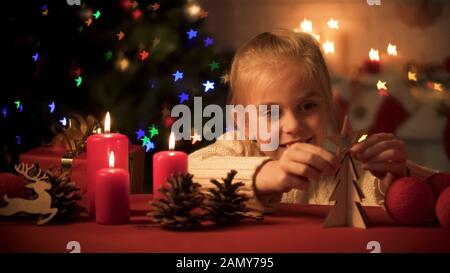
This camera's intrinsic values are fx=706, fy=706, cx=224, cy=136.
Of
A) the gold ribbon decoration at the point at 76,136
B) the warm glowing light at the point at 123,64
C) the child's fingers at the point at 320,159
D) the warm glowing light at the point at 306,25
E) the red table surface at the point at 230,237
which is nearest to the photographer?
the red table surface at the point at 230,237

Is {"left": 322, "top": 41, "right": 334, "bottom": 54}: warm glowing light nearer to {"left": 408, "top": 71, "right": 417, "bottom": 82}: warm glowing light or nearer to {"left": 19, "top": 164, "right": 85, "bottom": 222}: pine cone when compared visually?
{"left": 408, "top": 71, "right": 417, "bottom": 82}: warm glowing light

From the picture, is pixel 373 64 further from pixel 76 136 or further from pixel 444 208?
pixel 444 208

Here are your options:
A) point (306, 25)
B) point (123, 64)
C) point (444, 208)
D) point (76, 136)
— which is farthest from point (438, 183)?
point (306, 25)

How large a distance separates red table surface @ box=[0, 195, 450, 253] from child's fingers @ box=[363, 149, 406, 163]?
0.12 meters

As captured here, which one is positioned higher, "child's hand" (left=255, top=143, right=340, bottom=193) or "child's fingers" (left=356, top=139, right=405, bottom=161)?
"child's fingers" (left=356, top=139, right=405, bottom=161)

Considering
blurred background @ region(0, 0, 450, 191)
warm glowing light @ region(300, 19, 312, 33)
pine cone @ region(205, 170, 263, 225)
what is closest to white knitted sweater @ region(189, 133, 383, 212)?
pine cone @ region(205, 170, 263, 225)

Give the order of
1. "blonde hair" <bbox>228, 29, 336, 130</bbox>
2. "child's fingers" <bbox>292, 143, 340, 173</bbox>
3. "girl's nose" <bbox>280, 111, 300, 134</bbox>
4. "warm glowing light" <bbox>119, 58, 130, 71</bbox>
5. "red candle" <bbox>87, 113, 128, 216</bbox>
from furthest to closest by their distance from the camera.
A: "warm glowing light" <bbox>119, 58, 130, 71</bbox>
"blonde hair" <bbox>228, 29, 336, 130</bbox>
"girl's nose" <bbox>280, 111, 300, 134</bbox>
"red candle" <bbox>87, 113, 128, 216</bbox>
"child's fingers" <bbox>292, 143, 340, 173</bbox>

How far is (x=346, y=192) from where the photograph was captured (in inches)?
49.3

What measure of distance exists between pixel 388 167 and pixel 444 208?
123mm

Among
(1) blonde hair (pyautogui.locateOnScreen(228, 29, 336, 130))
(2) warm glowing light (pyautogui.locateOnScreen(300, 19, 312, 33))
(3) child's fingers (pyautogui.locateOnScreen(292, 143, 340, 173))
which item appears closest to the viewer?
(3) child's fingers (pyautogui.locateOnScreen(292, 143, 340, 173))

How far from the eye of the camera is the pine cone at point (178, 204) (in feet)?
3.94

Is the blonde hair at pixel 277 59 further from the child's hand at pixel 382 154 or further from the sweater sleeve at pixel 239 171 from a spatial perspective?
the child's hand at pixel 382 154

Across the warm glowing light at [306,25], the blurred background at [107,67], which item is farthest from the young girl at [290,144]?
the warm glowing light at [306,25]

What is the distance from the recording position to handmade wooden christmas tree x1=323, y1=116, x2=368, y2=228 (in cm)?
125
